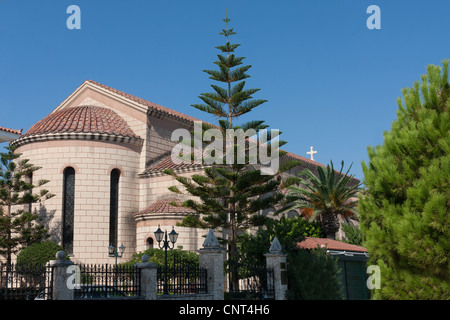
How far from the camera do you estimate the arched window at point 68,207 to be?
81.5 feet

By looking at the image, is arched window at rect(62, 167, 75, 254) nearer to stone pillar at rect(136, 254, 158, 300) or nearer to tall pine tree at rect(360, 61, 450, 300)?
stone pillar at rect(136, 254, 158, 300)

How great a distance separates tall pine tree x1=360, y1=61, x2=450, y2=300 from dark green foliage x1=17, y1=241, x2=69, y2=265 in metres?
17.0

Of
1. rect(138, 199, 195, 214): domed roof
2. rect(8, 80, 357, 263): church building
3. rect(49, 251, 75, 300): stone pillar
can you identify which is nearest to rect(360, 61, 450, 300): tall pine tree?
rect(49, 251, 75, 300): stone pillar

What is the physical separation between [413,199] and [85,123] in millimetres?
20730

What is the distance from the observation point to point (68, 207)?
25234 millimetres

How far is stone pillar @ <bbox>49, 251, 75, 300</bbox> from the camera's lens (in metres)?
11.9

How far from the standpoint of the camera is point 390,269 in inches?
337

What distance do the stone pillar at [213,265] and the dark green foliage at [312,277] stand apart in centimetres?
216

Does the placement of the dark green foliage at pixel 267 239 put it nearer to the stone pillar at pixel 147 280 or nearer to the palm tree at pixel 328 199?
the stone pillar at pixel 147 280

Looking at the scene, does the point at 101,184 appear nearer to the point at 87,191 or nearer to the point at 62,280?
the point at 87,191

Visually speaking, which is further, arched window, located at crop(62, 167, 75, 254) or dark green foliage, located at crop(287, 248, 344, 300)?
arched window, located at crop(62, 167, 75, 254)
